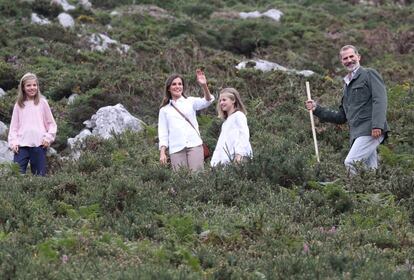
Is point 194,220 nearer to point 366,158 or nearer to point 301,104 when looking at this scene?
point 366,158

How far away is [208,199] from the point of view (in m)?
8.45

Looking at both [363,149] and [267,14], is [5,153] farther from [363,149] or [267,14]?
[267,14]

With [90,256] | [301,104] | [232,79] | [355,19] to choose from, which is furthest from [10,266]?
[355,19]

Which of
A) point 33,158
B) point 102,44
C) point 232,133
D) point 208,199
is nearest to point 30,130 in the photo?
point 33,158

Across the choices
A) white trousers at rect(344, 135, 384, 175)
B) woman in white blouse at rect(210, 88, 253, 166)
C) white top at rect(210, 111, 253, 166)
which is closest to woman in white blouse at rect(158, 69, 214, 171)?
woman in white blouse at rect(210, 88, 253, 166)

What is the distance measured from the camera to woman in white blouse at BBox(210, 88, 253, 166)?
31.7 ft

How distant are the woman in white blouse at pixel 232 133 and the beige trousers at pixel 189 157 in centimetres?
26

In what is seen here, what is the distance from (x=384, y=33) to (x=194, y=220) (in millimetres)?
20125

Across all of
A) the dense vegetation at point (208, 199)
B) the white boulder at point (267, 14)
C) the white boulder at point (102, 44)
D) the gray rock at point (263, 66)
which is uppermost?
the white boulder at point (267, 14)

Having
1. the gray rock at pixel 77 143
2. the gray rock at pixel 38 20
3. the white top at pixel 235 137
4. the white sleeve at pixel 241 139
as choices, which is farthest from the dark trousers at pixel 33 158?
the gray rock at pixel 38 20

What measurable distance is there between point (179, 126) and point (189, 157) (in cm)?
43

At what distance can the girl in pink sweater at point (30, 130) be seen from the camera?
1062cm

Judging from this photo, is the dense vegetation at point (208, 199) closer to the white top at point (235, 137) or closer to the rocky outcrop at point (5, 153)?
the white top at point (235, 137)

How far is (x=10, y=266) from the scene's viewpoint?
570cm
